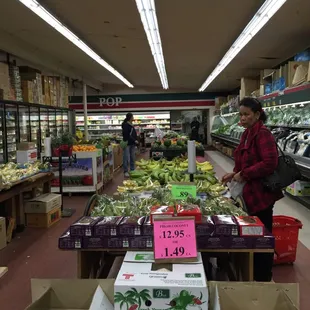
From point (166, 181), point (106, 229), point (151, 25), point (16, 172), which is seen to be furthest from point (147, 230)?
point (151, 25)

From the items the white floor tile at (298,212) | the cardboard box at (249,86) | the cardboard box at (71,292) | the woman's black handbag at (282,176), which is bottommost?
the white floor tile at (298,212)

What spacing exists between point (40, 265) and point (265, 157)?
2.63 metres

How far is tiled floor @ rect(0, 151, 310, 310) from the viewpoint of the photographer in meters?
3.23

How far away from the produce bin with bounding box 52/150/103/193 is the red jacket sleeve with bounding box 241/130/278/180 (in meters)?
5.14

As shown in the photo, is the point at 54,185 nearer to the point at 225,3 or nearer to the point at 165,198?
the point at 225,3

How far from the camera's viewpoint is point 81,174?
7.64 meters

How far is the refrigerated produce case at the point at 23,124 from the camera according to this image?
7.68 m

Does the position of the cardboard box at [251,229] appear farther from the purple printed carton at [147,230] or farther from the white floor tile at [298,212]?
the white floor tile at [298,212]

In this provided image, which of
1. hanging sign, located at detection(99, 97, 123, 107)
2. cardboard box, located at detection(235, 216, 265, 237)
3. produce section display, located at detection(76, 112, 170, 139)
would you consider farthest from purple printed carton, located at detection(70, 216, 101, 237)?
hanging sign, located at detection(99, 97, 123, 107)

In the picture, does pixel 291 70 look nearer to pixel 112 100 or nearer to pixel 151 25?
pixel 151 25

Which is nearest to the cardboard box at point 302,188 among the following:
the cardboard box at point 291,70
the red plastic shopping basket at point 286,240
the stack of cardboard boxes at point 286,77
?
the stack of cardboard boxes at point 286,77

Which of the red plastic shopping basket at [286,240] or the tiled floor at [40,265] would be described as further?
the red plastic shopping basket at [286,240]

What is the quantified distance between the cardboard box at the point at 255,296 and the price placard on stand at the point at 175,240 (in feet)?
0.86

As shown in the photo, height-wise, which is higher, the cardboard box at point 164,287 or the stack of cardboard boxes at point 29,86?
the stack of cardboard boxes at point 29,86
